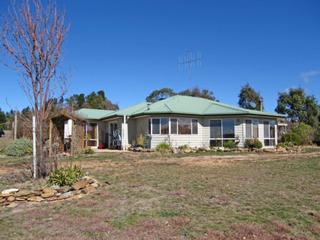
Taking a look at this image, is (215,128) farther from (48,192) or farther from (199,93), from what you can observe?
(199,93)

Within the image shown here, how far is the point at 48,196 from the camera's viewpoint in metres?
6.68

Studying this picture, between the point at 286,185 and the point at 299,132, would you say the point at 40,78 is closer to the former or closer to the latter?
the point at 286,185

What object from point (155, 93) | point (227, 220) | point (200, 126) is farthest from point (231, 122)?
point (155, 93)

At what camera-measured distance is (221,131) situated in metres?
23.4

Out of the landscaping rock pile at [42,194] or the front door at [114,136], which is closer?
the landscaping rock pile at [42,194]

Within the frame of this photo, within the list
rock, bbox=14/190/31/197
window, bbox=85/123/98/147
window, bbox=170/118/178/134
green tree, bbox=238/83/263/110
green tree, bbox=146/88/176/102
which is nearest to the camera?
rock, bbox=14/190/31/197

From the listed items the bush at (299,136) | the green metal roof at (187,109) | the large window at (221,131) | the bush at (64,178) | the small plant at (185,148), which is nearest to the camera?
the bush at (64,178)

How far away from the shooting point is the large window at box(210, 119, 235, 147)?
23.2 meters

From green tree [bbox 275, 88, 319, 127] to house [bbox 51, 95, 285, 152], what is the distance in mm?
14166

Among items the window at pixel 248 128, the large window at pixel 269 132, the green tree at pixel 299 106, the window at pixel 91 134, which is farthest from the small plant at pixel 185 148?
the green tree at pixel 299 106

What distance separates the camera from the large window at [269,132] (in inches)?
970

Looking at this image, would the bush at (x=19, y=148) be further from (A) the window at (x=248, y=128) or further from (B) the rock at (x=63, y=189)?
(A) the window at (x=248, y=128)

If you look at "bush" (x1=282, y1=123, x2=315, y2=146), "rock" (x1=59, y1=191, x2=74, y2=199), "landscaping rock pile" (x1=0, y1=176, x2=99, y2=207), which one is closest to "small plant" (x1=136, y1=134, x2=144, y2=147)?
"bush" (x1=282, y1=123, x2=315, y2=146)

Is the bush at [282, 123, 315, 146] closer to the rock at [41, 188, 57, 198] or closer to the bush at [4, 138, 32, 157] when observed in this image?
the bush at [4, 138, 32, 157]
